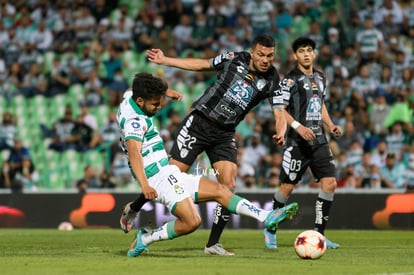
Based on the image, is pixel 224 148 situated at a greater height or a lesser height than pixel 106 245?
greater

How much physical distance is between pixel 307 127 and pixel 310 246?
3.08 meters

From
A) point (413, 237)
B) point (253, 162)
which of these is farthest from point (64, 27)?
point (413, 237)

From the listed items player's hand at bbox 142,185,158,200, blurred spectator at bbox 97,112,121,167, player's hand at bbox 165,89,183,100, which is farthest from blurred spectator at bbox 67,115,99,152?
player's hand at bbox 142,185,158,200

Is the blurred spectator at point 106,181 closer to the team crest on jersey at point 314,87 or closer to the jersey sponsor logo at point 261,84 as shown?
the team crest on jersey at point 314,87

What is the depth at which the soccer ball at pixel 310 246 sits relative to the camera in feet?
35.2

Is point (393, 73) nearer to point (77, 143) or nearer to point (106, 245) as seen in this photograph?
point (77, 143)

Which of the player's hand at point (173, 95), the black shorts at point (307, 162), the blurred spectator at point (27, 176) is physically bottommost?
the blurred spectator at point (27, 176)

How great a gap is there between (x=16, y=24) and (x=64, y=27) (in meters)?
1.43

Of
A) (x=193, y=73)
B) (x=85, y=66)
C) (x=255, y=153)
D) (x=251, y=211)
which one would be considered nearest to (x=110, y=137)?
(x=193, y=73)

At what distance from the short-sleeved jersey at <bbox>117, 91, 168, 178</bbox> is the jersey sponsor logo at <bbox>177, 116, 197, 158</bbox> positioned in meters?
1.56

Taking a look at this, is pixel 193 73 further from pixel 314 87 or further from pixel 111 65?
pixel 314 87

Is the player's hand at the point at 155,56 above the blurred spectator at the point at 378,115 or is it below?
above

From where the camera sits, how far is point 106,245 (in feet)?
44.3

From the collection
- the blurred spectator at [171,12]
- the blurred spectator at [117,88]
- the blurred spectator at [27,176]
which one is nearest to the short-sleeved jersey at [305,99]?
the blurred spectator at [27,176]
